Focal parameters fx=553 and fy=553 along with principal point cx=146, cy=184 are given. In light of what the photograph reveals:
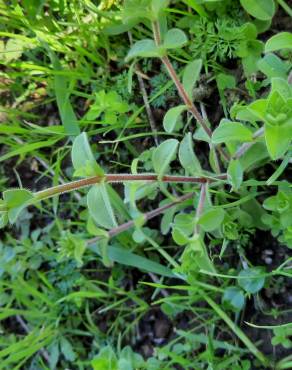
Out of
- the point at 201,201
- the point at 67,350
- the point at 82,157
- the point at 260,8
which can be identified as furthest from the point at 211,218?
the point at 67,350

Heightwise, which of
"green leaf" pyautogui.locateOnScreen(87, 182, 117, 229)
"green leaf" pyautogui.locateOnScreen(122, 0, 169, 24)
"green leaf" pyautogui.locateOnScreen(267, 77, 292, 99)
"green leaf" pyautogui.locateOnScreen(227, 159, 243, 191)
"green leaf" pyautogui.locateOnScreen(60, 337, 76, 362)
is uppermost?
"green leaf" pyautogui.locateOnScreen(122, 0, 169, 24)

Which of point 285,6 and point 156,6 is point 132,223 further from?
point 285,6

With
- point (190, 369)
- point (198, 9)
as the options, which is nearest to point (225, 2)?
point (198, 9)

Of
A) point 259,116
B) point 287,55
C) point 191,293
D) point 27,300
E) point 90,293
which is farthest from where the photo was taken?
point 27,300

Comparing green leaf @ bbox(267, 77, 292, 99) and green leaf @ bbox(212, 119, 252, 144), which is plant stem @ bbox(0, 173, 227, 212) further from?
green leaf @ bbox(267, 77, 292, 99)

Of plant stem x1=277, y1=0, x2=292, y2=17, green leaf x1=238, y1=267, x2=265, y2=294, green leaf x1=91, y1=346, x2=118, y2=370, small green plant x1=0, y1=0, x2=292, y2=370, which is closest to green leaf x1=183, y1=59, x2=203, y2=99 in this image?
small green plant x1=0, y1=0, x2=292, y2=370

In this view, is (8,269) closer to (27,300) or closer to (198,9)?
(27,300)
